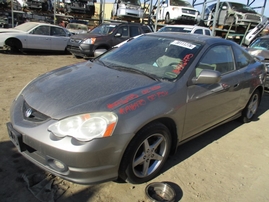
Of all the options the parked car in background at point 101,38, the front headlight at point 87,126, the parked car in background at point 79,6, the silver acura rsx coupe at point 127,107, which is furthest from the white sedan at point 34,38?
the front headlight at point 87,126

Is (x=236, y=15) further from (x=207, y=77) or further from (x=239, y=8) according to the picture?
(x=207, y=77)

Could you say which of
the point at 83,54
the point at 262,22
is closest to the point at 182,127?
the point at 83,54

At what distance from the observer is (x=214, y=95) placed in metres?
3.07

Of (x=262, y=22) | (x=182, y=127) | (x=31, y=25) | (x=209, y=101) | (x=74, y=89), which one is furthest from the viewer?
(x=262, y=22)

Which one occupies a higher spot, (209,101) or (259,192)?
(209,101)

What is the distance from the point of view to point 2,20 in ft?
59.4

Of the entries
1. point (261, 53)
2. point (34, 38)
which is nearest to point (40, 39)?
point (34, 38)

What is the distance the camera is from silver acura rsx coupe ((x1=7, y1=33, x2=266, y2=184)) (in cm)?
200

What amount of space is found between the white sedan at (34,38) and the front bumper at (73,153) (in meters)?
9.14

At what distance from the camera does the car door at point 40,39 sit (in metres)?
10.3

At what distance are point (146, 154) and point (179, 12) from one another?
14.0 m

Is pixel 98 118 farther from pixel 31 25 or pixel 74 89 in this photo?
pixel 31 25

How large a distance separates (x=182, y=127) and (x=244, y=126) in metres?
2.20

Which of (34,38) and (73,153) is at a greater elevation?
(34,38)
